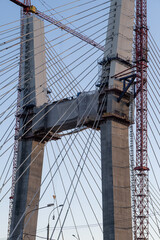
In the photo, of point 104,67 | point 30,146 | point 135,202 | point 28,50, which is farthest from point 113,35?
point 135,202

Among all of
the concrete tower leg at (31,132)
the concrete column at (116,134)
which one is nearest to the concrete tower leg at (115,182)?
the concrete column at (116,134)

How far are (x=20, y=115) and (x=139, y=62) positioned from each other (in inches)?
613

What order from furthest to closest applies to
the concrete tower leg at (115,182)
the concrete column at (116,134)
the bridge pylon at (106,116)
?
1. the bridge pylon at (106,116)
2. the concrete column at (116,134)
3. the concrete tower leg at (115,182)

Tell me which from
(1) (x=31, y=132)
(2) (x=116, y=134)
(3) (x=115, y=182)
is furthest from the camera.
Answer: (1) (x=31, y=132)

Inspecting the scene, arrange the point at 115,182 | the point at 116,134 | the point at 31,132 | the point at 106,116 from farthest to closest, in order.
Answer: the point at 31,132 → the point at 106,116 → the point at 116,134 → the point at 115,182

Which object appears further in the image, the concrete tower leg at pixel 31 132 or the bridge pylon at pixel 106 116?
the concrete tower leg at pixel 31 132

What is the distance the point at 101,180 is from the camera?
5125cm

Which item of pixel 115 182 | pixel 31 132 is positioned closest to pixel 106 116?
pixel 115 182

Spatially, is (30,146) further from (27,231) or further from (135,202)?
(135,202)

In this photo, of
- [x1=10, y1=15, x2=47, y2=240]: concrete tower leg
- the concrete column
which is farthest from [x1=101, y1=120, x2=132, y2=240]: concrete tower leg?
[x1=10, y1=15, x2=47, y2=240]: concrete tower leg

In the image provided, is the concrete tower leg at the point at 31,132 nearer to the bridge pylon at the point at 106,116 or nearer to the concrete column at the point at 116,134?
the bridge pylon at the point at 106,116

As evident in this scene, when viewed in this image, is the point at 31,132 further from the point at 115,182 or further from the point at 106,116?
the point at 115,182

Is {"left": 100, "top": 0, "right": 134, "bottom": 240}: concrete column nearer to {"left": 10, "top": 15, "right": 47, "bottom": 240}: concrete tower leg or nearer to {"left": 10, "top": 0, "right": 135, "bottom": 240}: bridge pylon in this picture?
{"left": 10, "top": 0, "right": 135, "bottom": 240}: bridge pylon

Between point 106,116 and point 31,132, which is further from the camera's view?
point 31,132
